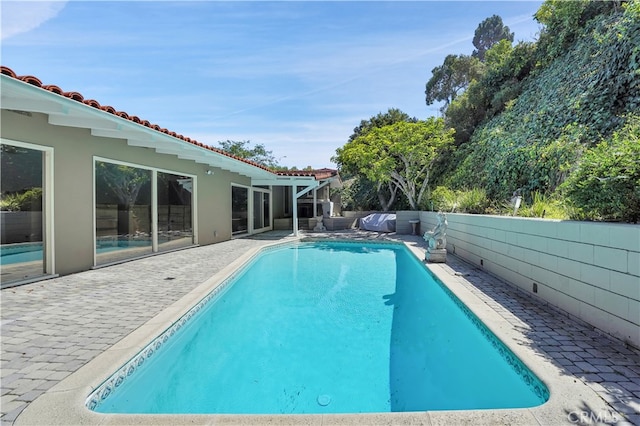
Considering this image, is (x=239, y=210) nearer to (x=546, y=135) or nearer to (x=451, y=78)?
(x=546, y=135)

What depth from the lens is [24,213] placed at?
20.2ft

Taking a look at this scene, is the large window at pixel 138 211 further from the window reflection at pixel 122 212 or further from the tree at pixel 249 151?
the tree at pixel 249 151

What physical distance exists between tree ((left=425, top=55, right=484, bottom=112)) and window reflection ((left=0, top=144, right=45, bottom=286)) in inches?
1324

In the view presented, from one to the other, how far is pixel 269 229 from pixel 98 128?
41.2ft

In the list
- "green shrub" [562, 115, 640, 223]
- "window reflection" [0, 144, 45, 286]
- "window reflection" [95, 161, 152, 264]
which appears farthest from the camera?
"window reflection" [95, 161, 152, 264]

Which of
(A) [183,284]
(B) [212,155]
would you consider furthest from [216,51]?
(A) [183,284]

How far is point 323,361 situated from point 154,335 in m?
2.08

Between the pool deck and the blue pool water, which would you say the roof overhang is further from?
the blue pool water

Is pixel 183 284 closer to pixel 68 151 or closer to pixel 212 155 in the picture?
pixel 68 151

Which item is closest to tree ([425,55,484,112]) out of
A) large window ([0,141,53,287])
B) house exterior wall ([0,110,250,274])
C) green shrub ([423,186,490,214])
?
green shrub ([423,186,490,214])

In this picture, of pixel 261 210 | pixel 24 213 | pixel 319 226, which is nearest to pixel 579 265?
pixel 24 213

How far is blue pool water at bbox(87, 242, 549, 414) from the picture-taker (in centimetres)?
307

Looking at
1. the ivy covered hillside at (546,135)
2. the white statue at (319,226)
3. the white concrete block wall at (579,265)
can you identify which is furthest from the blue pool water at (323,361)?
the white statue at (319,226)

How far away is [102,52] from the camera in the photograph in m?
9.48
